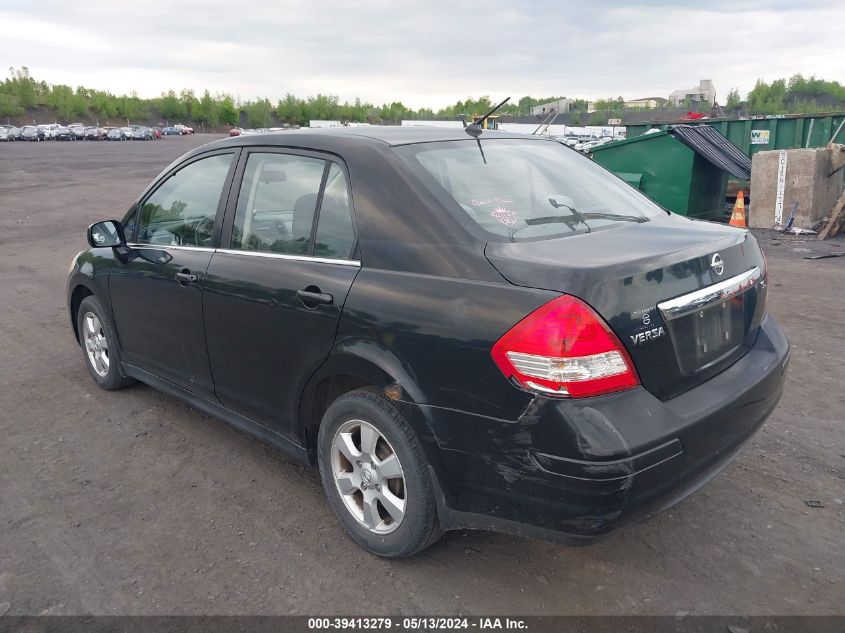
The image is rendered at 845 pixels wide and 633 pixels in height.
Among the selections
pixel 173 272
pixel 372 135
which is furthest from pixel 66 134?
pixel 372 135

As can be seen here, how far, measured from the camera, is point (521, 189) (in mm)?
3213

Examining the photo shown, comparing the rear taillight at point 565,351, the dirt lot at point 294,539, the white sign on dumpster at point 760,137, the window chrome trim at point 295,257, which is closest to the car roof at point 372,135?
the window chrome trim at point 295,257

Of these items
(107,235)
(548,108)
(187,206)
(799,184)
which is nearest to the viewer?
(187,206)

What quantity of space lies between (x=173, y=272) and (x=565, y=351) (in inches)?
98.4

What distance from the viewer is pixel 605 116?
6306cm

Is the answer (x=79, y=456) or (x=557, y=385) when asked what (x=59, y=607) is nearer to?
(x=79, y=456)

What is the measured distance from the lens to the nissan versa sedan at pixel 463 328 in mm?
2377

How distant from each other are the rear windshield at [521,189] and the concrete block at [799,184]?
9.88 m

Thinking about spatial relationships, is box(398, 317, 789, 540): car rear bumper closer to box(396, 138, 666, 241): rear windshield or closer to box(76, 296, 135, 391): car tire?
box(396, 138, 666, 241): rear windshield

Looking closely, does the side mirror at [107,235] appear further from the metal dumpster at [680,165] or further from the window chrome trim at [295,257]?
the metal dumpster at [680,165]

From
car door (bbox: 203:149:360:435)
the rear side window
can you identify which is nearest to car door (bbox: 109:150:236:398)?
car door (bbox: 203:149:360:435)

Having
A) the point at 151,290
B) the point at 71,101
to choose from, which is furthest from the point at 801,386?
the point at 71,101

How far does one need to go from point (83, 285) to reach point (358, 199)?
9.59ft

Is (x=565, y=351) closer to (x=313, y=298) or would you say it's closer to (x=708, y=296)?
(x=708, y=296)
